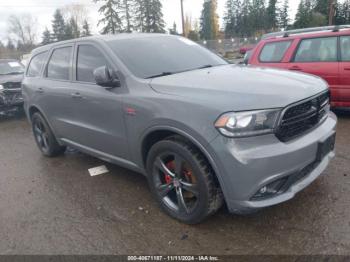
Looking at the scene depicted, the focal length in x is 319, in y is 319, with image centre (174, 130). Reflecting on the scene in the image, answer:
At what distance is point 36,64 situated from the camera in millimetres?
5547

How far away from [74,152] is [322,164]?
4251mm

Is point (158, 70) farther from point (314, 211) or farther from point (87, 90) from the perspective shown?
point (314, 211)

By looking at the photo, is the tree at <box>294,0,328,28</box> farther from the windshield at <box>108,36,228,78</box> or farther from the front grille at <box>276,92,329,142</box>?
the front grille at <box>276,92,329,142</box>

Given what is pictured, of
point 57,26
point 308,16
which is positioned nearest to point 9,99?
point 308,16

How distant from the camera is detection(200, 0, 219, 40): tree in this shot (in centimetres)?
6881

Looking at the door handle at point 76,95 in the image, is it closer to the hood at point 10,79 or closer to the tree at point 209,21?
the hood at point 10,79

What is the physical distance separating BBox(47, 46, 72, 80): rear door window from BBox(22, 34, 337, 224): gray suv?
0.06 m

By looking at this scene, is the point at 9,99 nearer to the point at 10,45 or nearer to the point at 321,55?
the point at 321,55

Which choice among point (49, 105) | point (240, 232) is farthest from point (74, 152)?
point (240, 232)

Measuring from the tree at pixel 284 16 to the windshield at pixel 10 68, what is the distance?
67.3 meters

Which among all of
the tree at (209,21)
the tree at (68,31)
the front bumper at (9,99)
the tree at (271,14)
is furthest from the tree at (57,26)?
the front bumper at (9,99)

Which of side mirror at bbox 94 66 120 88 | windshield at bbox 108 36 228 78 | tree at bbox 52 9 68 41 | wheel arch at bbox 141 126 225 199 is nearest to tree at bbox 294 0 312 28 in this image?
tree at bbox 52 9 68 41

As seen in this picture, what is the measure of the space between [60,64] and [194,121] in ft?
9.43

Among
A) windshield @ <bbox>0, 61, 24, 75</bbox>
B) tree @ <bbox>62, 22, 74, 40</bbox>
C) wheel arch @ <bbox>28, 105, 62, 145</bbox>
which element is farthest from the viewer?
tree @ <bbox>62, 22, 74, 40</bbox>
